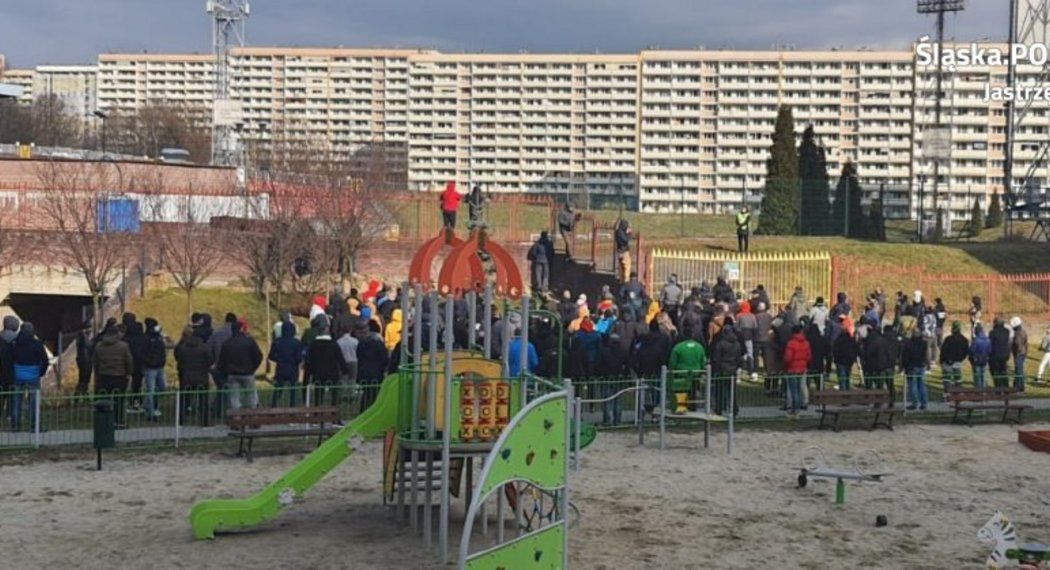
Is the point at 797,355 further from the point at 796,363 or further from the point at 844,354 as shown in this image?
the point at 844,354

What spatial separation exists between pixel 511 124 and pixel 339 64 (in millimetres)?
25858

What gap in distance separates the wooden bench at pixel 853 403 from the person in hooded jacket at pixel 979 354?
3.14 metres

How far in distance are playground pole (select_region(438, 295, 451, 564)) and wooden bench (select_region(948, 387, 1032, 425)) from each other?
1116 cm

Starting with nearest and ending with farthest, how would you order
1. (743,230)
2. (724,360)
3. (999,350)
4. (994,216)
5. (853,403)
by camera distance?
(853,403)
(724,360)
(999,350)
(743,230)
(994,216)

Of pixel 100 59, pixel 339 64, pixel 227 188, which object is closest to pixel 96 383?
pixel 227 188

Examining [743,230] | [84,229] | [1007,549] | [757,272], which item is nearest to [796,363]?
[1007,549]

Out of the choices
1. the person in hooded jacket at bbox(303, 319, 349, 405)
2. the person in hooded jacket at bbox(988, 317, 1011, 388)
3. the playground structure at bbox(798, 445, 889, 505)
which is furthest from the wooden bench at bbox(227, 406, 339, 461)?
the person in hooded jacket at bbox(988, 317, 1011, 388)

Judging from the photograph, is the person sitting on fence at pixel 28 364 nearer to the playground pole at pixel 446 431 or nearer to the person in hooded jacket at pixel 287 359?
the person in hooded jacket at pixel 287 359

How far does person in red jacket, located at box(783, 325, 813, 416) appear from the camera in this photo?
19.6 m

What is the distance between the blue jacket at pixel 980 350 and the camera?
21203mm

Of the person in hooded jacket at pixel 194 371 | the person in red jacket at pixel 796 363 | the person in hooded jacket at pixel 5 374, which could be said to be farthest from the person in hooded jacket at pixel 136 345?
the person in red jacket at pixel 796 363

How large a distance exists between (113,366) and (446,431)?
305 inches

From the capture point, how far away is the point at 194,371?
17156 millimetres

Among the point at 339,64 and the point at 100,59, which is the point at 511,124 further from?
the point at 100,59
